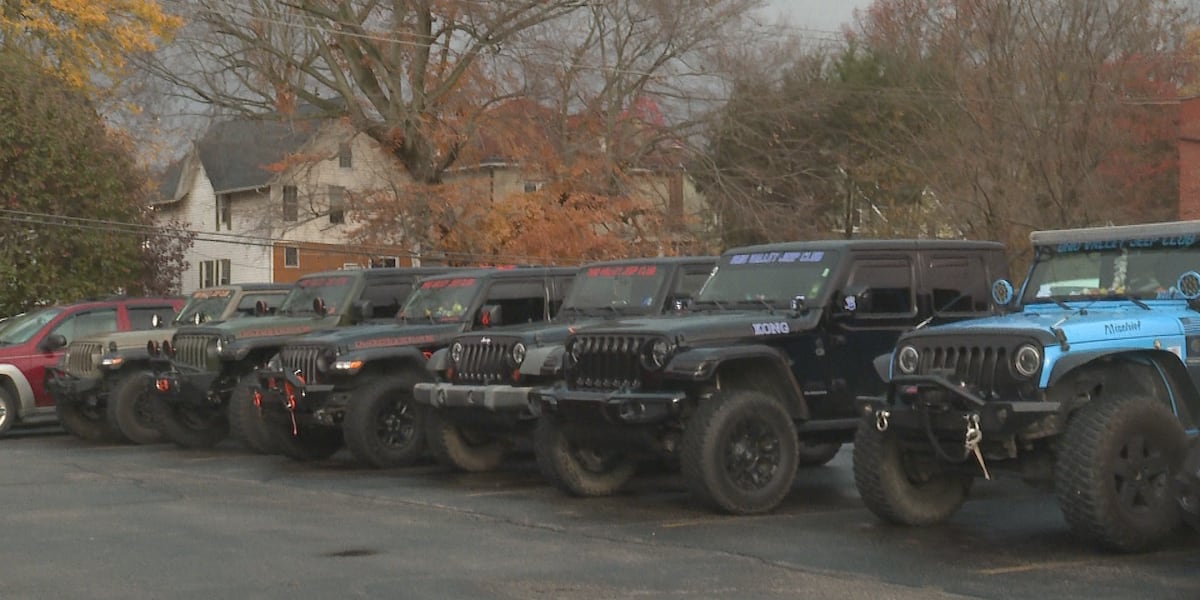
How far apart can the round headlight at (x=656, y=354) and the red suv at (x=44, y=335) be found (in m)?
11.3

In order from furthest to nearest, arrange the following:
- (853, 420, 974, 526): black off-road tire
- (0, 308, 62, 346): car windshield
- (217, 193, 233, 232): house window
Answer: (217, 193, 233, 232): house window → (0, 308, 62, 346): car windshield → (853, 420, 974, 526): black off-road tire

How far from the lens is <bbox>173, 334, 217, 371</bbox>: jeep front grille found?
1698 centimetres

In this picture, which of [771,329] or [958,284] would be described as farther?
[958,284]

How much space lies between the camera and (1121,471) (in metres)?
9.03

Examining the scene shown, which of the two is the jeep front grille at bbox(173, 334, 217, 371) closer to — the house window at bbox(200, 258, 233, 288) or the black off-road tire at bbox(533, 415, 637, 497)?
the black off-road tire at bbox(533, 415, 637, 497)

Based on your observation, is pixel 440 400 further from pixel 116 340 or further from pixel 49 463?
pixel 116 340

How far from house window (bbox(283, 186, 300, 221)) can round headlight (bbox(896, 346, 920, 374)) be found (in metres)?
25.9

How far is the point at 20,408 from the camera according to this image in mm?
20219

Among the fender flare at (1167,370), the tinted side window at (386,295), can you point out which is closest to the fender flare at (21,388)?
the tinted side window at (386,295)

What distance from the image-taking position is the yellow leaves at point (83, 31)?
31875 mm

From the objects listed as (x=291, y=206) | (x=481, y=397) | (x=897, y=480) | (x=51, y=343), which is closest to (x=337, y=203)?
(x=291, y=206)

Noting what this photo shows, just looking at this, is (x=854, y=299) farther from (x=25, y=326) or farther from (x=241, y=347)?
→ (x=25, y=326)

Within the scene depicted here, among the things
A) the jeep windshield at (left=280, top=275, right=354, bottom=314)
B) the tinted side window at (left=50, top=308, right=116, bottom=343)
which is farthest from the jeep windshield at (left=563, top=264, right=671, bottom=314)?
the tinted side window at (left=50, top=308, right=116, bottom=343)

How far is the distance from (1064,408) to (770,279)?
3.68 meters
